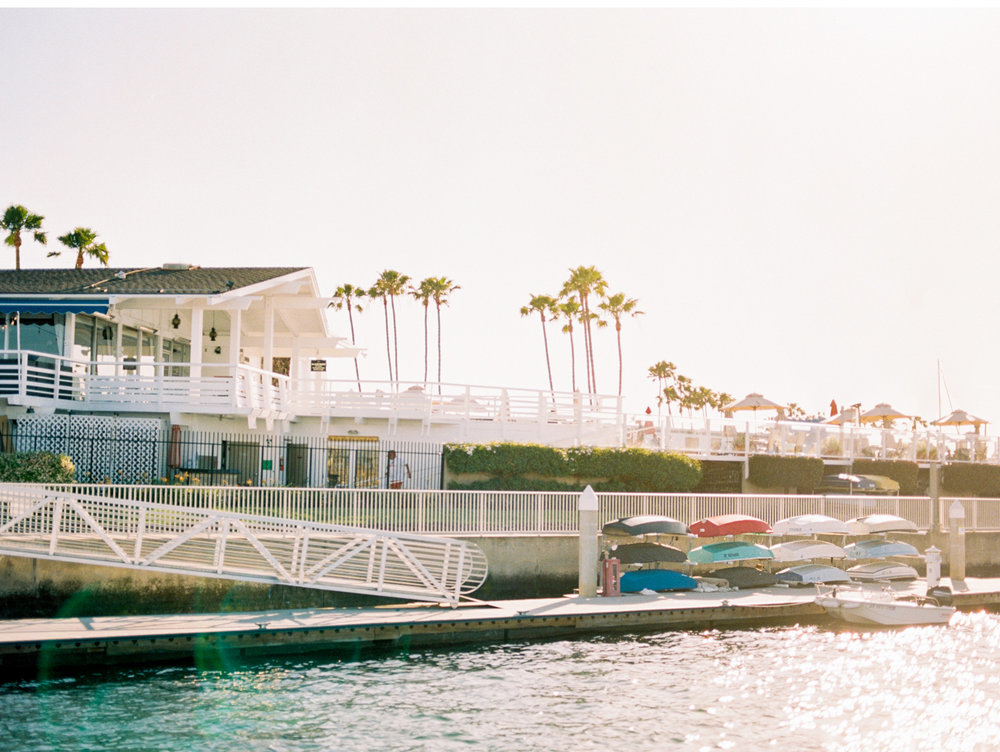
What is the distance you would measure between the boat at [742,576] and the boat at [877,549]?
10.5 feet

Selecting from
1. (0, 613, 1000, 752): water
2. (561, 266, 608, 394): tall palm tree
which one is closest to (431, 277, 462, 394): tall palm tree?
(561, 266, 608, 394): tall palm tree

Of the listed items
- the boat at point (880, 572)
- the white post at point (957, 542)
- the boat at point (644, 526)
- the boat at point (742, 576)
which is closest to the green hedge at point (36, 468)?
the boat at point (644, 526)

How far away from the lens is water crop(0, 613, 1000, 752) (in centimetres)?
1439

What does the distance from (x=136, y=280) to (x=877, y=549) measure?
23.5 m

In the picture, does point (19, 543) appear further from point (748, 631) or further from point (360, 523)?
point (748, 631)

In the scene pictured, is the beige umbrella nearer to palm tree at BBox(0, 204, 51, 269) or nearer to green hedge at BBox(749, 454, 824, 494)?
green hedge at BBox(749, 454, 824, 494)

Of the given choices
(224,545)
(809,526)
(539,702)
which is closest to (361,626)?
(224,545)

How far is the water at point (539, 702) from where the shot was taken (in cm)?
1439

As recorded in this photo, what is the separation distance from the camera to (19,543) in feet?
65.7

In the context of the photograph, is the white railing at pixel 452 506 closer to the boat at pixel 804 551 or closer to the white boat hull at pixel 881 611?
the boat at pixel 804 551

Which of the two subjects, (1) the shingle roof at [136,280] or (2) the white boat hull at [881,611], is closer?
(2) the white boat hull at [881,611]

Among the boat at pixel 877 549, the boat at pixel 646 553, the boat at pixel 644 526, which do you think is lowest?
the boat at pixel 877 549

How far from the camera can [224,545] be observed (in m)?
20.7

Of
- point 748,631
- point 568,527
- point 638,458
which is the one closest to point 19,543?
point 568,527
